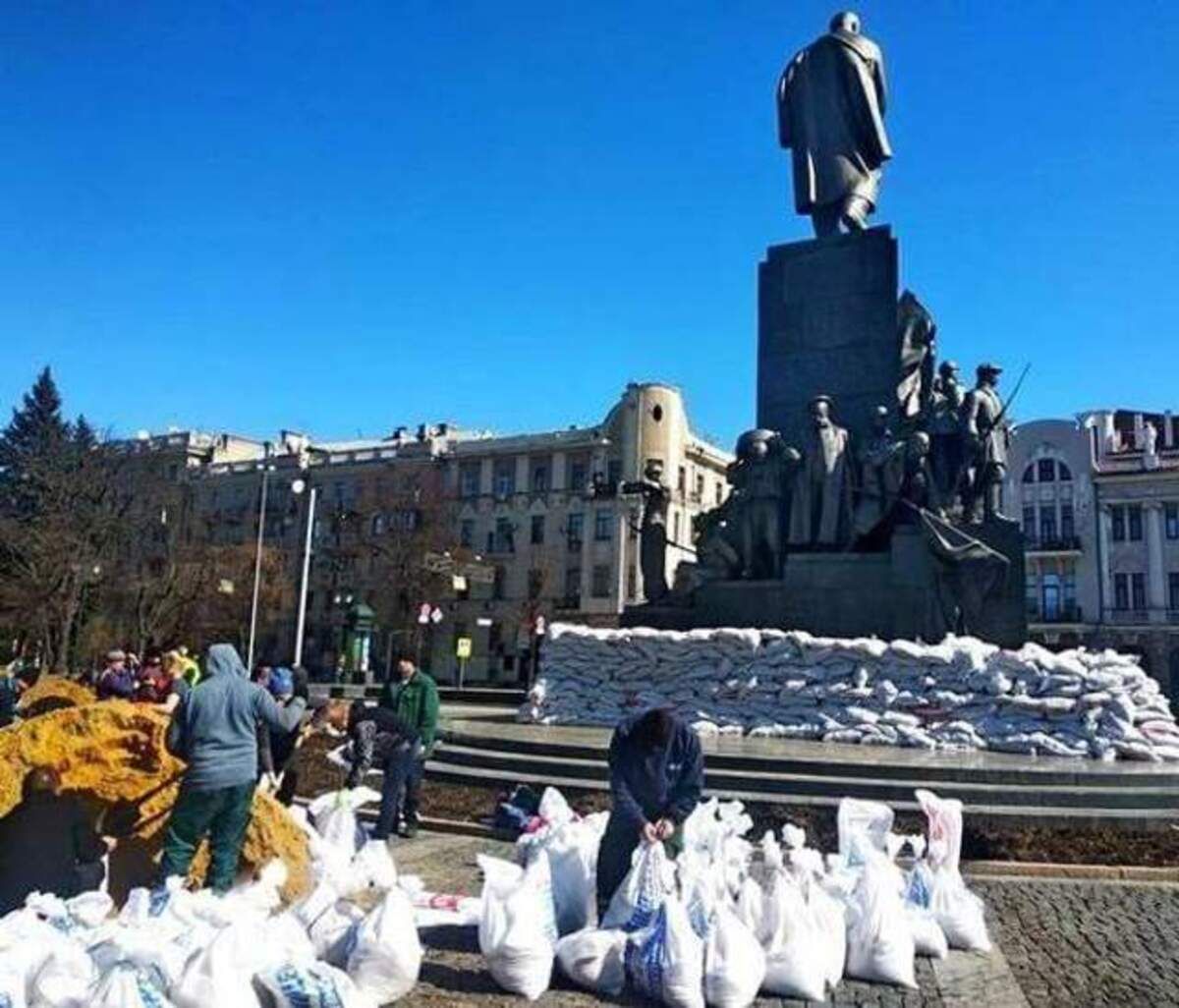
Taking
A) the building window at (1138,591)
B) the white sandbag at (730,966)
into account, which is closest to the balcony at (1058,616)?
the building window at (1138,591)

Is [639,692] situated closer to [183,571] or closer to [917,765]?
[917,765]

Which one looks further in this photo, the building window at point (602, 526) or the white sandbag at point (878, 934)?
the building window at point (602, 526)

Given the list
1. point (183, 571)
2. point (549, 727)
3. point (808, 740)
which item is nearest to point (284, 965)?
point (808, 740)

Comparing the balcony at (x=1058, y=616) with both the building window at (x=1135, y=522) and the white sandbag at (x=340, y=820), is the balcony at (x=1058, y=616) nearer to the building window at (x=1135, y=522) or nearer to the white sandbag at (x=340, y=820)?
the building window at (x=1135, y=522)

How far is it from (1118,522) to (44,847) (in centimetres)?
5835

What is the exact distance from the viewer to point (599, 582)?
59.2 m

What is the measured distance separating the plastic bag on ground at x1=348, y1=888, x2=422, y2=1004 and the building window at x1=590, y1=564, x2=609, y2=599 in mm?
53717

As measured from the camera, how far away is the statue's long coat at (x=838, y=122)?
18.4 m

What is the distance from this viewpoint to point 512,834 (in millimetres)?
9328

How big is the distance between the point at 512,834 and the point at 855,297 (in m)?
11.1

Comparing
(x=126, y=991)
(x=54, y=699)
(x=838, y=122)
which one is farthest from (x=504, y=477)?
(x=126, y=991)

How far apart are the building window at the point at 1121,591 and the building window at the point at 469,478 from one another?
117 feet

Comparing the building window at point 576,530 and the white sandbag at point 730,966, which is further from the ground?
the building window at point 576,530

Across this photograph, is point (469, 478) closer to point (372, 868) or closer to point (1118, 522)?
point (1118, 522)
